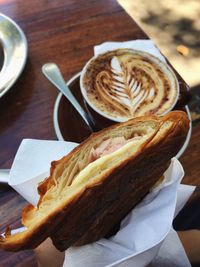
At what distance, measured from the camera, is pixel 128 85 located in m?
0.94

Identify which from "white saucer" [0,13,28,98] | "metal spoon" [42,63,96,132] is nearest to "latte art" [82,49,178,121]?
"metal spoon" [42,63,96,132]

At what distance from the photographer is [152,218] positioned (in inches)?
25.2

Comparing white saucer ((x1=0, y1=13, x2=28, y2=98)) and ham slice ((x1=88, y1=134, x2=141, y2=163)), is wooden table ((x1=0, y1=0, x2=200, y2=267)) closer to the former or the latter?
white saucer ((x1=0, y1=13, x2=28, y2=98))

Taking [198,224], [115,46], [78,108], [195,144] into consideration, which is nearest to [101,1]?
[115,46]

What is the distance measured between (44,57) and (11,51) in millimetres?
92

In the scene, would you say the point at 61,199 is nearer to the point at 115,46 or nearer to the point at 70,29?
the point at 115,46

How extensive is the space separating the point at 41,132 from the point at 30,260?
0.30 m

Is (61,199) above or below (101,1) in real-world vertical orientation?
above

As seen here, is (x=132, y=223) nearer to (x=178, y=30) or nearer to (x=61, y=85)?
(x=61, y=85)

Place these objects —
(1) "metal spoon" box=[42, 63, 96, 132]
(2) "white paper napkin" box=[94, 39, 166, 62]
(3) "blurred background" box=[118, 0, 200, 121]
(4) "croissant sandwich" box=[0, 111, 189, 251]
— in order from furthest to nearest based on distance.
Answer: (3) "blurred background" box=[118, 0, 200, 121] → (2) "white paper napkin" box=[94, 39, 166, 62] → (1) "metal spoon" box=[42, 63, 96, 132] → (4) "croissant sandwich" box=[0, 111, 189, 251]

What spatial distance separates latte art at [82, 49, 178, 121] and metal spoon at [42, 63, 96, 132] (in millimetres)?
42

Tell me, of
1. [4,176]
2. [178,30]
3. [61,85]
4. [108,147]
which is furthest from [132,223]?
[178,30]

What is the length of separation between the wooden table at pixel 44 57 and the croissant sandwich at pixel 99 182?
23cm

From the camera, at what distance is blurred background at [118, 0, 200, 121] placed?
1.42m
